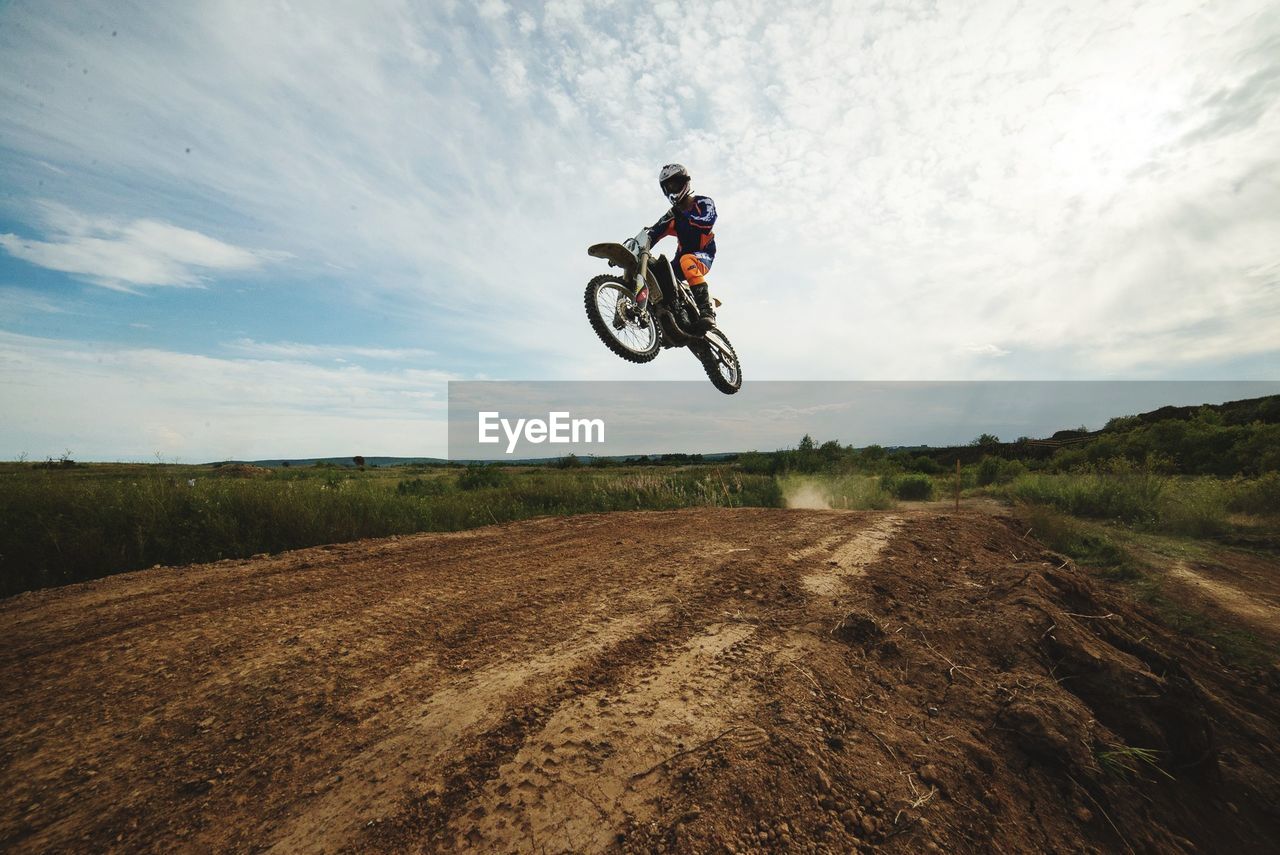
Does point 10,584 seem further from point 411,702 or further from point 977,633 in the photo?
point 977,633

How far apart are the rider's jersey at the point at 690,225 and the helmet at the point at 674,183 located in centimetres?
18

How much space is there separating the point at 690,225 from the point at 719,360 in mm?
3116

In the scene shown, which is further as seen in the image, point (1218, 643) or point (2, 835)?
point (1218, 643)

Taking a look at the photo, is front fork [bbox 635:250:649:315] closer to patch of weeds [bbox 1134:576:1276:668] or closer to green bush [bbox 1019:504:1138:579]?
patch of weeds [bbox 1134:576:1276:668]

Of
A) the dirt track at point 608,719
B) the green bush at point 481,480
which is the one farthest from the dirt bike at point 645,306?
the green bush at point 481,480

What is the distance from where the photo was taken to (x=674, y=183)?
24.8 ft

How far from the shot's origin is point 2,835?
1.81m

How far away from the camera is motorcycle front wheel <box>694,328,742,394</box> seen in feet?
31.6

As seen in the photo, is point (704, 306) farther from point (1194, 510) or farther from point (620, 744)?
point (1194, 510)

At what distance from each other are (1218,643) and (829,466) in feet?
70.8

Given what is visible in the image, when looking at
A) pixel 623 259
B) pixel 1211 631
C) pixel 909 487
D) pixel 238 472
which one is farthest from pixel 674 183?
pixel 238 472

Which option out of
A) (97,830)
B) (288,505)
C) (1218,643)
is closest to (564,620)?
(97,830)

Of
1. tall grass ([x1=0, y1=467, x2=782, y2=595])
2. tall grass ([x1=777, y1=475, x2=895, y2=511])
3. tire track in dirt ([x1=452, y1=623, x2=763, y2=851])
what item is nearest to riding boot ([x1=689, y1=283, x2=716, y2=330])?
tall grass ([x1=0, y1=467, x2=782, y2=595])

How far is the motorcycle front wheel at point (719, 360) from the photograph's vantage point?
31.6 feet
